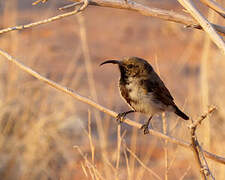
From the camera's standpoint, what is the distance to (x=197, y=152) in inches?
68.2

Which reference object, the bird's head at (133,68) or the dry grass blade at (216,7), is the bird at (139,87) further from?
the dry grass blade at (216,7)

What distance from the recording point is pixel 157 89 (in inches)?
137

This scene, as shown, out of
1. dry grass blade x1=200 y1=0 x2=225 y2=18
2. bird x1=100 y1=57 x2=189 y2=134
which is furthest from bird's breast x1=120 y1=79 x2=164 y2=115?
dry grass blade x1=200 y1=0 x2=225 y2=18

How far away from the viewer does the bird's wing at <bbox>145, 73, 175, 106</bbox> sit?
3416mm

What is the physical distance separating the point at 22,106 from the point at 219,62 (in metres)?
3.15

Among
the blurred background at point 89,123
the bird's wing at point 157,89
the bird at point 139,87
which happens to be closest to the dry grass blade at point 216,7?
the blurred background at point 89,123

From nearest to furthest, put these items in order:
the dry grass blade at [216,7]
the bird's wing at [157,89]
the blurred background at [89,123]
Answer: the dry grass blade at [216,7]
the bird's wing at [157,89]
the blurred background at [89,123]

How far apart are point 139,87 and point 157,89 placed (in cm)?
17

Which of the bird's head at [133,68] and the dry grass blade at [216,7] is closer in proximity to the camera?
the dry grass blade at [216,7]

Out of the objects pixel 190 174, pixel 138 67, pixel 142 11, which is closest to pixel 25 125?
pixel 190 174

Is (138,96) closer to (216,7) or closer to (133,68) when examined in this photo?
(133,68)

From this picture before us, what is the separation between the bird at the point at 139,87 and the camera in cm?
330

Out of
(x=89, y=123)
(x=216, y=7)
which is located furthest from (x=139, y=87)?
(x=216, y=7)

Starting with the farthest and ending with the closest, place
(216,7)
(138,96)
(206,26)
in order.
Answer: (138,96)
(216,7)
(206,26)
